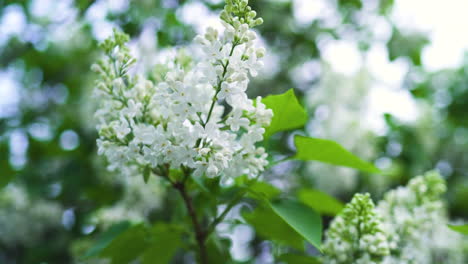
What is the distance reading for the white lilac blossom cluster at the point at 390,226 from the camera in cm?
150

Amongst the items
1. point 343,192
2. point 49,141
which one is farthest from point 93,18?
point 343,192

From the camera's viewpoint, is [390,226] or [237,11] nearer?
[237,11]

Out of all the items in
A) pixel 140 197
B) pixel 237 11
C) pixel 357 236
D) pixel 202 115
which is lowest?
pixel 357 236

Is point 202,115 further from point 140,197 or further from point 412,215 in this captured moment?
point 140,197

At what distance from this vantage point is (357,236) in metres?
1.54

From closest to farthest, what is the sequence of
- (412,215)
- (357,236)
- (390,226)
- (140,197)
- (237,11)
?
(237,11) → (357,236) → (390,226) → (412,215) → (140,197)

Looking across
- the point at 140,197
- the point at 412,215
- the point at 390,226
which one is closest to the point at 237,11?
the point at 390,226

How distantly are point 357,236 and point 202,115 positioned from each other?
761 millimetres

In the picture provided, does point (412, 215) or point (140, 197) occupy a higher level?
point (140, 197)

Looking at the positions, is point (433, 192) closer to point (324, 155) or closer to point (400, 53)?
point (324, 155)

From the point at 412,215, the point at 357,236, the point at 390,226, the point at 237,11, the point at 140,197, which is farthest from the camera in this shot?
the point at 140,197

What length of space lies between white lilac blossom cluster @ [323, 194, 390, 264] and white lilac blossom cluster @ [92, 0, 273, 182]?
419 millimetres

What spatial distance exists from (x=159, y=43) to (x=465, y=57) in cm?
347

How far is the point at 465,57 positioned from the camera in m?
4.75
